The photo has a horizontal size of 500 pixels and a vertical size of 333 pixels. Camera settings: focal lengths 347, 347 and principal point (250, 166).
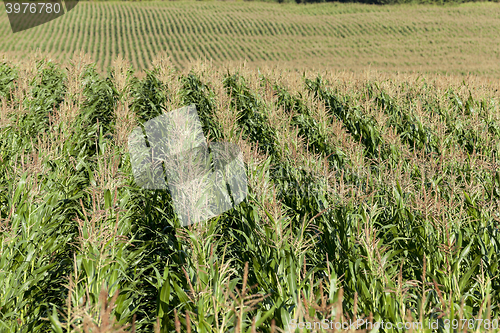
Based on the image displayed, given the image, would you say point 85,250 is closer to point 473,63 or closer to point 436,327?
point 436,327

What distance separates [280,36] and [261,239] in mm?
49631

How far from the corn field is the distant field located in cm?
3009

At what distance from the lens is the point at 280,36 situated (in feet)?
161

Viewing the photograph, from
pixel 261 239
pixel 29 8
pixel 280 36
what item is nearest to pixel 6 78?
pixel 261 239

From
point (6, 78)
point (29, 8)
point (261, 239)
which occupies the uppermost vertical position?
point (29, 8)

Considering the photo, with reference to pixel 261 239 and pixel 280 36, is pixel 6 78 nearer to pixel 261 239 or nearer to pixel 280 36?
pixel 261 239

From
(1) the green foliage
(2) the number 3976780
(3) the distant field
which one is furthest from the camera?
(2) the number 3976780

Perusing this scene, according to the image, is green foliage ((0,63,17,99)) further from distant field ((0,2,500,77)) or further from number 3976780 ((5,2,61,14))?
number 3976780 ((5,2,61,14))

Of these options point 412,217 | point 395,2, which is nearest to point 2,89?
point 412,217

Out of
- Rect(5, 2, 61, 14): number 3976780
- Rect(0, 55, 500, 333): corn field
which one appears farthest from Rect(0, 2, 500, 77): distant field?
Rect(0, 55, 500, 333): corn field

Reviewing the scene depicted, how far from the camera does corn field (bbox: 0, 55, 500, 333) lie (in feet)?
8.75

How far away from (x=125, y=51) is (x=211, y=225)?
40.8 metres

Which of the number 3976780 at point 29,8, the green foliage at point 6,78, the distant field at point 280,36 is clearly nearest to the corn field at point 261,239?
the green foliage at point 6,78

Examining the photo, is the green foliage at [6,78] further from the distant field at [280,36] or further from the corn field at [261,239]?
the distant field at [280,36]
